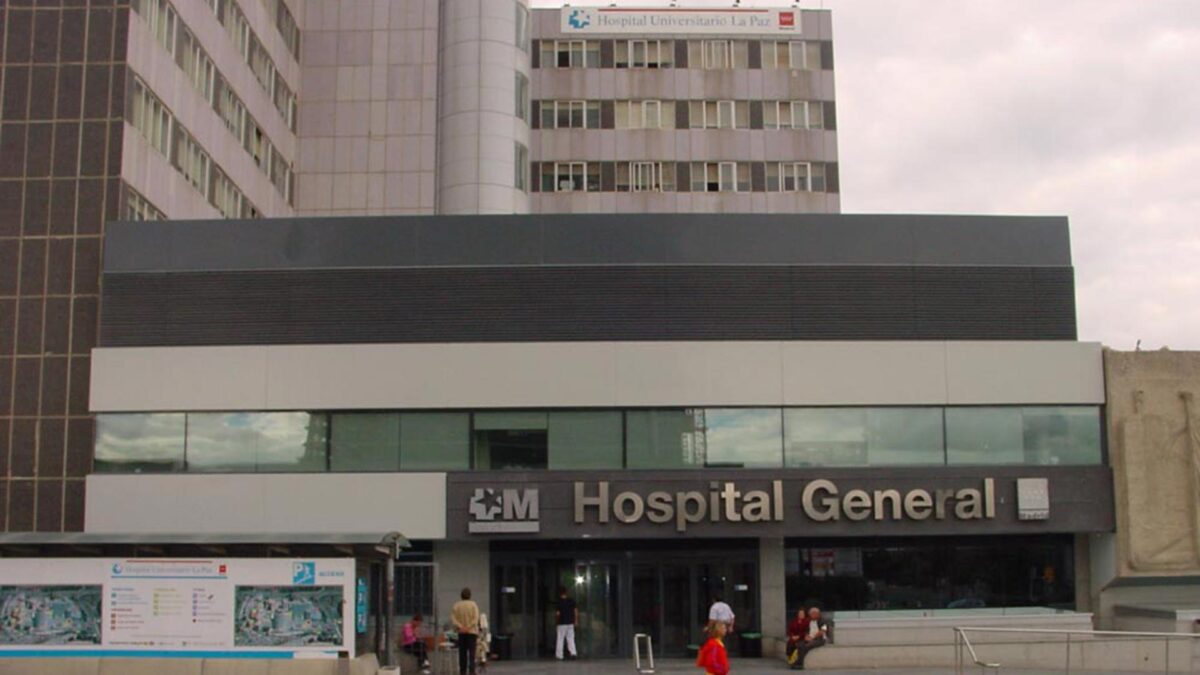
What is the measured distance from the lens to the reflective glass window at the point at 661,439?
33125 mm

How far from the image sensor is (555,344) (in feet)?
109

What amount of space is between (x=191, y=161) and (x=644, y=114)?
28301mm

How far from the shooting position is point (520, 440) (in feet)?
109

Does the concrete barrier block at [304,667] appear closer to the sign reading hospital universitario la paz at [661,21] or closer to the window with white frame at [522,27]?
the window with white frame at [522,27]

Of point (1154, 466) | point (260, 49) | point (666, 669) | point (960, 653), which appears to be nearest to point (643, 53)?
point (260, 49)

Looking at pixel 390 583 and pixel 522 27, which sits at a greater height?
pixel 522 27

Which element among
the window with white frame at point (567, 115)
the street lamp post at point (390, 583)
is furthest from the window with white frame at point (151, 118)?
the window with white frame at point (567, 115)

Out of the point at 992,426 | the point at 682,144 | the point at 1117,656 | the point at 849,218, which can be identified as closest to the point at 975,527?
the point at 992,426

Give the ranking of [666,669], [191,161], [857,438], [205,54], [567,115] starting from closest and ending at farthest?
1. [666,669]
2. [857,438]
3. [191,161]
4. [205,54]
5. [567,115]

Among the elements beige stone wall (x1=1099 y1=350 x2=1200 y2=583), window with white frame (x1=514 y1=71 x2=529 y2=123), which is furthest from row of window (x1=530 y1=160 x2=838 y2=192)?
beige stone wall (x1=1099 y1=350 x2=1200 y2=583)

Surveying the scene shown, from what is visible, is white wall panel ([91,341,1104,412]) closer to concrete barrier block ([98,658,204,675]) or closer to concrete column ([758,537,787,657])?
concrete column ([758,537,787,657])

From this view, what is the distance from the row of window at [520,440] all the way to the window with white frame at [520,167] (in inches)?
862

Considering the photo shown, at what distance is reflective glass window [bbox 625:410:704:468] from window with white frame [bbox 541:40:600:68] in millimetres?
35108

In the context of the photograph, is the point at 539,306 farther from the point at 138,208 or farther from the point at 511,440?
the point at 138,208
